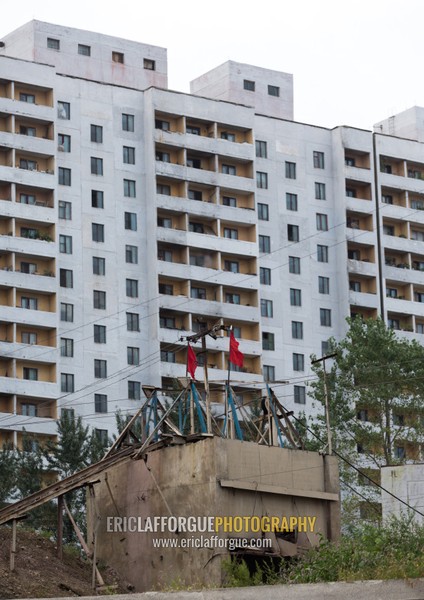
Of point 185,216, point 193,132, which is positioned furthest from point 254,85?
point 185,216

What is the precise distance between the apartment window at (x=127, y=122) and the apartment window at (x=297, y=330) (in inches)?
723

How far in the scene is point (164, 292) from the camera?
297 feet

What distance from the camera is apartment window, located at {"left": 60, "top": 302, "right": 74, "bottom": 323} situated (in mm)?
85812

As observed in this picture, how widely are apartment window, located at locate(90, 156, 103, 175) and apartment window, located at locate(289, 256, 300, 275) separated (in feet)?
52.9

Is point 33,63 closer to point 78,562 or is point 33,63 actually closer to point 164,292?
point 164,292

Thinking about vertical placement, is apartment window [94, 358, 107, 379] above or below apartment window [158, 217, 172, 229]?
below

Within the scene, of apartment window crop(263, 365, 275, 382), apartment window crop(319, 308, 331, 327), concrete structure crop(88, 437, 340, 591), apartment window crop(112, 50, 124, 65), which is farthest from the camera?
apartment window crop(319, 308, 331, 327)

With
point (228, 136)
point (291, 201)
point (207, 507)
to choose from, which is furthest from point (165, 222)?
point (207, 507)

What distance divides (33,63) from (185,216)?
14827 mm

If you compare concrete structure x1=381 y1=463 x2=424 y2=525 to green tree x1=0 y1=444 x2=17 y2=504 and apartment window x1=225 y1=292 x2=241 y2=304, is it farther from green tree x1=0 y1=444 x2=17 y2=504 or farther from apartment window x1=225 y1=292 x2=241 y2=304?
apartment window x1=225 y1=292 x2=241 y2=304

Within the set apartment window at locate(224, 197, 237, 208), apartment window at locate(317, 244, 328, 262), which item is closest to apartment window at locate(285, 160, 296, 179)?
apartment window at locate(224, 197, 237, 208)

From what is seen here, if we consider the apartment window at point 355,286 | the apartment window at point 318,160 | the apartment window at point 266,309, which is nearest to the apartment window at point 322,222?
the apartment window at point 318,160

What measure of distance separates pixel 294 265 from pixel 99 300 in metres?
16.2

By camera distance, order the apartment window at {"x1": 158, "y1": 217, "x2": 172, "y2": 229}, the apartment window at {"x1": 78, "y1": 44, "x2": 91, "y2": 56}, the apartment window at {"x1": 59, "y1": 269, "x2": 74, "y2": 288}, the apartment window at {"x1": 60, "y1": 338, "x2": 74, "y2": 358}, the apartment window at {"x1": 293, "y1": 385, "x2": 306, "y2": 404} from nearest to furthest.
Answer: the apartment window at {"x1": 60, "y1": 338, "x2": 74, "y2": 358}
the apartment window at {"x1": 59, "y1": 269, "x2": 74, "y2": 288}
the apartment window at {"x1": 158, "y1": 217, "x2": 172, "y2": 229}
the apartment window at {"x1": 78, "y1": 44, "x2": 91, "y2": 56}
the apartment window at {"x1": 293, "y1": 385, "x2": 306, "y2": 404}
